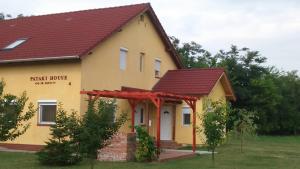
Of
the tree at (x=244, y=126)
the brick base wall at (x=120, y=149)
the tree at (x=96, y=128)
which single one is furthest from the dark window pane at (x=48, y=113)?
the tree at (x=96, y=128)

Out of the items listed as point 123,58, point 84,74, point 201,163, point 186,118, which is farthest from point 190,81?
point 201,163

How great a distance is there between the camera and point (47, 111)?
2488cm

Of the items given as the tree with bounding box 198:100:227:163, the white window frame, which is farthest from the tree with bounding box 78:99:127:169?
the white window frame

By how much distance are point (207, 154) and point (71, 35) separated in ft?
28.2

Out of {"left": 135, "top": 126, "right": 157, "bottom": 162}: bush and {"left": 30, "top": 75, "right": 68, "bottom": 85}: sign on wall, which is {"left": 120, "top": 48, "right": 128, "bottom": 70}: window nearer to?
{"left": 30, "top": 75, "right": 68, "bottom": 85}: sign on wall

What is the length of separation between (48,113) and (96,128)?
11638 millimetres

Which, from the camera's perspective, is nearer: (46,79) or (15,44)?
(46,79)

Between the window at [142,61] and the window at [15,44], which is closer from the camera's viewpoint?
the window at [15,44]

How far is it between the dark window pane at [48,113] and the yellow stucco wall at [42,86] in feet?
1.14

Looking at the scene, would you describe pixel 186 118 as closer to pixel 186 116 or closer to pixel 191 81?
pixel 186 116

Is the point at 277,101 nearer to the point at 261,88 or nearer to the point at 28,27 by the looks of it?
the point at 261,88

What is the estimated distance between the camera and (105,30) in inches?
1000

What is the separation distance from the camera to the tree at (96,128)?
13602 millimetres

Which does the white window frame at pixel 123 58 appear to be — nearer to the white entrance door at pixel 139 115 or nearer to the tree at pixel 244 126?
the white entrance door at pixel 139 115
